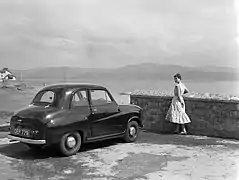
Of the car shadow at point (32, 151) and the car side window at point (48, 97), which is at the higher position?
the car side window at point (48, 97)

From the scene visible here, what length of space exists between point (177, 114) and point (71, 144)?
13.5 feet

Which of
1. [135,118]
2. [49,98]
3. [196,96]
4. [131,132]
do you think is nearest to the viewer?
[49,98]

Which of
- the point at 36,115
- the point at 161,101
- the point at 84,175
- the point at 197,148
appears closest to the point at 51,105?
the point at 36,115

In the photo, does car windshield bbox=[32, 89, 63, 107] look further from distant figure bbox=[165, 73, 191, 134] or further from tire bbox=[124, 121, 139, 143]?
distant figure bbox=[165, 73, 191, 134]

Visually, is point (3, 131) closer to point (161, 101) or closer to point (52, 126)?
point (52, 126)

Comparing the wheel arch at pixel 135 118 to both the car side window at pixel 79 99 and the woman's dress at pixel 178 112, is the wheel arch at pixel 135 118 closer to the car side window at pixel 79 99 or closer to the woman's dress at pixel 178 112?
the woman's dress at pixel 178 112

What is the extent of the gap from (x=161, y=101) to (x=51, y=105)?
4.72 meters

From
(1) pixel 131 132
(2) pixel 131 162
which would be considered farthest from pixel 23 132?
(1) pixel 131 132

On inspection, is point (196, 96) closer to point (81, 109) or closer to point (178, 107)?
point (178, 107)

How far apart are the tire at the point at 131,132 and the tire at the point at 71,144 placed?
6.04 feet

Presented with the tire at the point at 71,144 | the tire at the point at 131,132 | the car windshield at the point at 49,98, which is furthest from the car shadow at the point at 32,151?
the car windshield at the point at 49,98

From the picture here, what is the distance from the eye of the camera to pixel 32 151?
845cm

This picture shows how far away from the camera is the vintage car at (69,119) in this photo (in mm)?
7500

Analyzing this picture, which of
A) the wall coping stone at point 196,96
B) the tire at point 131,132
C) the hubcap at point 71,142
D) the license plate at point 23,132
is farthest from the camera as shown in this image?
the wall coping stone at point 196,96
